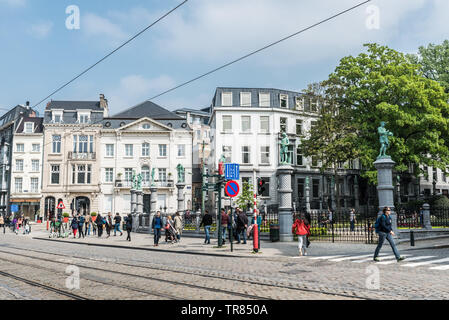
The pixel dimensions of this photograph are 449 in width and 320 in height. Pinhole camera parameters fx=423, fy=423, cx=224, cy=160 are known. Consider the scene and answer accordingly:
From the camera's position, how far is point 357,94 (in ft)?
115

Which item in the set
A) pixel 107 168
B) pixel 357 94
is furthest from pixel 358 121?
pixel 107 168

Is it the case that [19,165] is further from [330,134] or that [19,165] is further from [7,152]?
[330,134]

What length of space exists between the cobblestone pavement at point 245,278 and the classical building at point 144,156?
3611 centimetres

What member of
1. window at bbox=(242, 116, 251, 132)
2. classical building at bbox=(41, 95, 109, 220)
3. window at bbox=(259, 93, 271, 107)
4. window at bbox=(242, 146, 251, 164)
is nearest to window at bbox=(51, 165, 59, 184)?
classical building at bbox=(41, 95, 109, 220)

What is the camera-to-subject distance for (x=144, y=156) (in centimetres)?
5184

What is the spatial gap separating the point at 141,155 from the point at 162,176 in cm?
365

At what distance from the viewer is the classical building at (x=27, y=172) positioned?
52.2m

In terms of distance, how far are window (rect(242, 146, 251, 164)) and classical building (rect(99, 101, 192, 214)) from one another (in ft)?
26.4

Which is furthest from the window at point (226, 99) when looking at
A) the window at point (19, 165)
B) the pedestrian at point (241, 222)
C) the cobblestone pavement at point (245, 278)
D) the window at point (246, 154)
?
the cobblestone pavement at point (245, 278)

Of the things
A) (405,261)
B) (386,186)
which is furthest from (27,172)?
(405,261)

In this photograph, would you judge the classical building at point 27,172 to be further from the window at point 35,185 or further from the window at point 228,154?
the window at point 228,154

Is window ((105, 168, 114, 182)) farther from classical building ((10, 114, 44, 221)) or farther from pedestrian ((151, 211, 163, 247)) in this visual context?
pedestrian ((151, 211, 163, 247))

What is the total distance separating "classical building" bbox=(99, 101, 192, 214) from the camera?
167 ft
